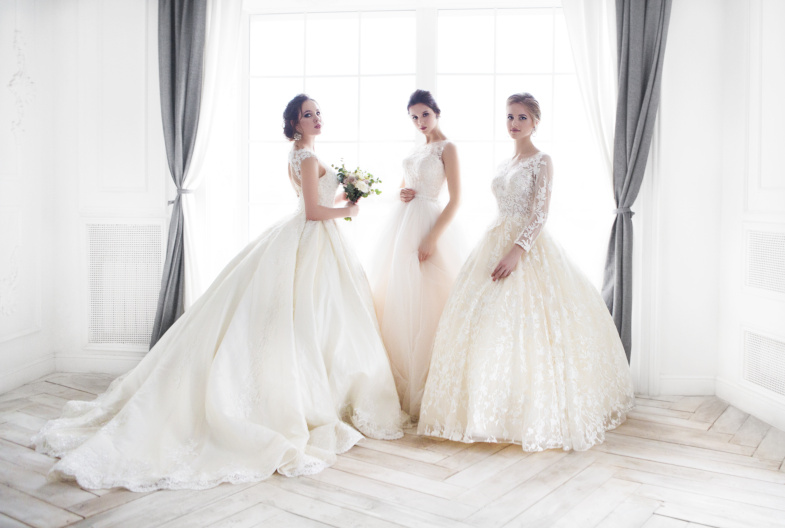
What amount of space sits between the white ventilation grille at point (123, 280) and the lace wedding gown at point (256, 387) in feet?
3.81

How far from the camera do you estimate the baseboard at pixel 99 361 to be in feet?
14.4

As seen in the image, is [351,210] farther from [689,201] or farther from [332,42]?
[689,201]

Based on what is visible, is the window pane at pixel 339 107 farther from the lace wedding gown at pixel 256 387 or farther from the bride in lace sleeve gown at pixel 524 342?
the bride in lace sleeve gown at pixel 524 342

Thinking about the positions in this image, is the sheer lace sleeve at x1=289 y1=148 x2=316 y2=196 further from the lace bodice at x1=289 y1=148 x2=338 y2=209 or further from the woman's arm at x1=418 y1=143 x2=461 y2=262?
the woman's arm at x1=418 y1=143 x2=461 y2=262

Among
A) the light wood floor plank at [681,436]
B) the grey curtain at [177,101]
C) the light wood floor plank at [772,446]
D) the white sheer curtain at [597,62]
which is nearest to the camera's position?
the light wood floor plank at [772,446]

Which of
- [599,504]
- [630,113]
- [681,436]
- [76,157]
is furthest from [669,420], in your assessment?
[76,157]

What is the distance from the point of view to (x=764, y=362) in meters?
3.56

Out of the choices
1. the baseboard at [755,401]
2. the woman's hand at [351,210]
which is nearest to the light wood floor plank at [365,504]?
the woman's hand at [351,210]

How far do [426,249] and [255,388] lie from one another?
1.25m

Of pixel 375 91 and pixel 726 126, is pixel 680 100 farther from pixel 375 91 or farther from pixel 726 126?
pixel 375 91

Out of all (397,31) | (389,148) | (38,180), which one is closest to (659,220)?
(389,148)

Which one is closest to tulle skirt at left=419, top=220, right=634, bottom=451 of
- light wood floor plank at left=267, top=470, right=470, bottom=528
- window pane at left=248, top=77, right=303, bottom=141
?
light wood floor plank at left=267, top=470, right=470, bottom=528

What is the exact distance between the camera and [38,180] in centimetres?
431

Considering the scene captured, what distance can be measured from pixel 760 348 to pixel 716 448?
2.89 ft
